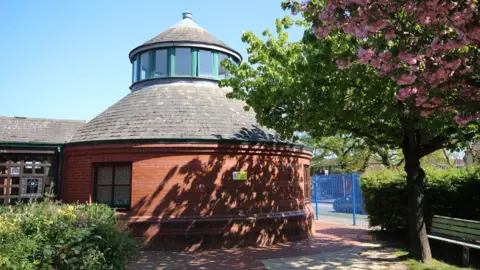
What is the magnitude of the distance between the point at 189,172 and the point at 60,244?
6512 mm

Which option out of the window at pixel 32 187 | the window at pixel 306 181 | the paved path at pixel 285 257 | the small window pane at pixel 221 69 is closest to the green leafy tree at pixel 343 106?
the paved path at pixel 285 257

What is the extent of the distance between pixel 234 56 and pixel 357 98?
999cm

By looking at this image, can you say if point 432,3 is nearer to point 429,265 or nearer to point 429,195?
point 429,265

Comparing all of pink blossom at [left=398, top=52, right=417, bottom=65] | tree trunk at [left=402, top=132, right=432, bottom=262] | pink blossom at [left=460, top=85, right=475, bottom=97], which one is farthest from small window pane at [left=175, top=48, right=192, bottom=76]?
pink blossom at [left=398, top=52, right=417, bottom=65]

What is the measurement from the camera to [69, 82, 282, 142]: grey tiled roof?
12.8m

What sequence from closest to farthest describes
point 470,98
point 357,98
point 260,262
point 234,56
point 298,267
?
1. point 470,98
2. point 357,98
3. point 298,267
4. point 260,262
5. point 234,56

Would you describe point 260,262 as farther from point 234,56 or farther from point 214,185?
point 234,56

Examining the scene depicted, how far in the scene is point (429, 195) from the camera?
12.3m

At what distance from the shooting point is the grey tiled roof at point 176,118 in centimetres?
1277

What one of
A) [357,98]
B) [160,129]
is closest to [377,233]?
[357,98]

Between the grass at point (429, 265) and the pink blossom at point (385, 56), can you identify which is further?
the grass at point (429, 265)

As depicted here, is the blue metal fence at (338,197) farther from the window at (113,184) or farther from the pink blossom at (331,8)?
the pink blossom at (331,8)

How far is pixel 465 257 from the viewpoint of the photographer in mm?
9164

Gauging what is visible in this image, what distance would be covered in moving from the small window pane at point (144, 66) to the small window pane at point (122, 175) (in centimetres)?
522
